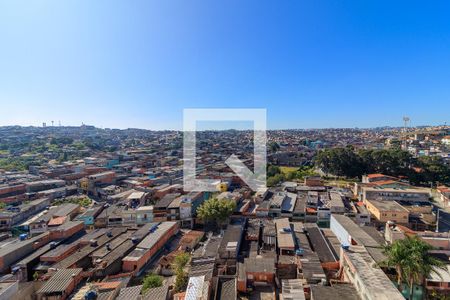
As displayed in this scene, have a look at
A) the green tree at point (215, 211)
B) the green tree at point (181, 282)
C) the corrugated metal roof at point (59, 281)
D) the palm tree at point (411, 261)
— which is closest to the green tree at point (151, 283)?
the green tree at point (181, 282)

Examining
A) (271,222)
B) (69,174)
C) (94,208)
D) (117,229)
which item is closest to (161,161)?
(69,174)

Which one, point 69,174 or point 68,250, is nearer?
point 68,250

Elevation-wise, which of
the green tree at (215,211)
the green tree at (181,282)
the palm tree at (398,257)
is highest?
the palm tree at (398,257)

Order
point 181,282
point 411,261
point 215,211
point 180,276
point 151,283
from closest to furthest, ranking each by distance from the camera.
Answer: point 411,261 → point 151,283 → point 181,282 → point 180,276 → point 215,211

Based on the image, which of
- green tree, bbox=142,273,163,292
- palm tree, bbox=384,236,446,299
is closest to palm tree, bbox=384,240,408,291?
palm tree, bbox=384,236,446,299

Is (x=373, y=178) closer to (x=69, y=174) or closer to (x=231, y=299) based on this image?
(x=231, y=299)

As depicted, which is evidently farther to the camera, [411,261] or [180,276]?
[180,276]

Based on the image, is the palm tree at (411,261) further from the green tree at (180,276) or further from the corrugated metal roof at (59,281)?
the corrugated metal roof at (59,281)

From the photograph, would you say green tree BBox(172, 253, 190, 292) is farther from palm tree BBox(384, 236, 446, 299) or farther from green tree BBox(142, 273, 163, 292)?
palm tree BBox(384, 236, 446, 299)

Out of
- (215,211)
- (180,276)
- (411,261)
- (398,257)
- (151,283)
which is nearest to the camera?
(411,261)

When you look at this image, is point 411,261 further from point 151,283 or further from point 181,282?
point 151,283

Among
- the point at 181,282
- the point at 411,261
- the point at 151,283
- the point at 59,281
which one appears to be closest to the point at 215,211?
the point at 181,282
